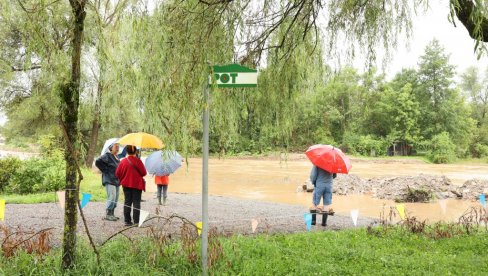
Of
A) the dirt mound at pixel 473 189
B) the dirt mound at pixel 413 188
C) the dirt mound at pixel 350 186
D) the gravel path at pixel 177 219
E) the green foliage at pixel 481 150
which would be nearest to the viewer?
the gravel path at pixel 177 219

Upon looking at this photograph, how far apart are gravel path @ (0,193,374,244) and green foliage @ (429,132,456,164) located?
30.9 m

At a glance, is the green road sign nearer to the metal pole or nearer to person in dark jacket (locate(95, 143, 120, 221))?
the metal pole

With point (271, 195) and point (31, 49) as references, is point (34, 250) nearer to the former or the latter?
point (31, 49)

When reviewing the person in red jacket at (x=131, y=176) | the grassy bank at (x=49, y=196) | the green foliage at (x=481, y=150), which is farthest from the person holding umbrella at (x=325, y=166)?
the green foliage at (x=481, y=150)

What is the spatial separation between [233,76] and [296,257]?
2587mm

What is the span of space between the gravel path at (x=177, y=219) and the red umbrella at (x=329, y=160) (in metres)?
1.26

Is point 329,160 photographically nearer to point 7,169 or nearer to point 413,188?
point 413,188

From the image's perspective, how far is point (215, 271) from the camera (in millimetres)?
4043

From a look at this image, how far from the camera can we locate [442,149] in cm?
3725

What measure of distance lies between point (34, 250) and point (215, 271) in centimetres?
190

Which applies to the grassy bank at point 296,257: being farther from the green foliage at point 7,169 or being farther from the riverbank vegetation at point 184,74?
the green foliage at point 7,169

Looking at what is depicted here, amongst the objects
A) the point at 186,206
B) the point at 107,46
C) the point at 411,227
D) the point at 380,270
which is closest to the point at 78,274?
the point at 107,46

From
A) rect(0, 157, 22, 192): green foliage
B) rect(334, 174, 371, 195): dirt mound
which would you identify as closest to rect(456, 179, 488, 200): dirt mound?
rect(334, 174, 371, 195): dirt mound

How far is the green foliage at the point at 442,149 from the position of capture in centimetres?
3675
